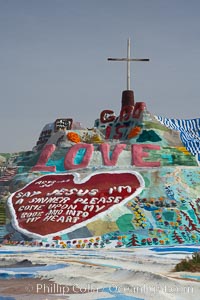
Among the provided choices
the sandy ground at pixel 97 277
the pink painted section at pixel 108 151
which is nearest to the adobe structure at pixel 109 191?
the pink painted section at pixel 108 151

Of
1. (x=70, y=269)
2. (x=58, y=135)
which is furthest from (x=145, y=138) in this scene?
(x=70, y=269)

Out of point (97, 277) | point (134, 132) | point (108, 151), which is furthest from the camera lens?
point (134, 132)

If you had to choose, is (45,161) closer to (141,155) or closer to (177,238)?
(141,155)

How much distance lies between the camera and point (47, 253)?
25.6 metres

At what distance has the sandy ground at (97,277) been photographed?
1427 cm

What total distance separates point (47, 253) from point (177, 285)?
1146cm

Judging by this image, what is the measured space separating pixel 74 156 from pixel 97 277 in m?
21.3

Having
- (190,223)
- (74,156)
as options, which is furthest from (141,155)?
(190,223)

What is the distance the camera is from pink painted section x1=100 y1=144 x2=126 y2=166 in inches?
1470

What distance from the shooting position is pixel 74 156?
3847cm

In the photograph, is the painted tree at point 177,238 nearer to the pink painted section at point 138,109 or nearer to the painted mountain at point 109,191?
the painted mountain at point 109,191

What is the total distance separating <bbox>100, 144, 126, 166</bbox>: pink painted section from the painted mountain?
0.07 meters

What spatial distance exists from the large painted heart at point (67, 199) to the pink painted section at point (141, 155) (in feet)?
8.99

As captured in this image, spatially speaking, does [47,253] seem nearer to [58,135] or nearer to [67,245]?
[67,245]
